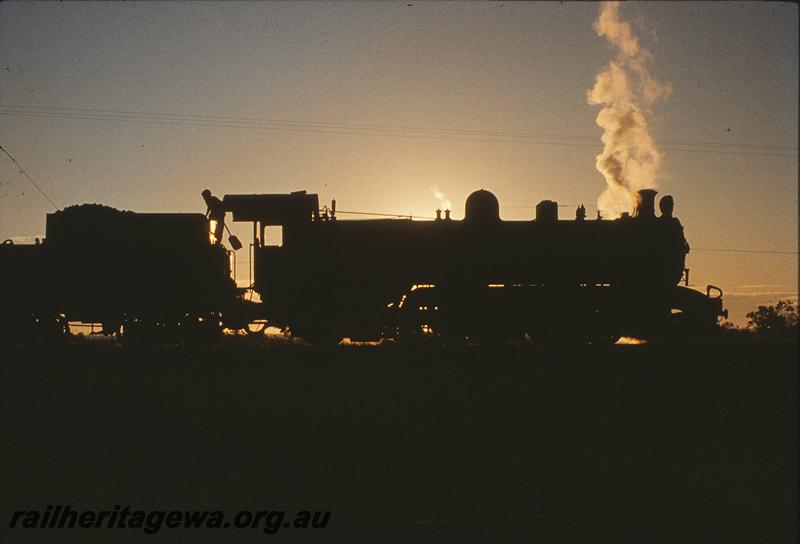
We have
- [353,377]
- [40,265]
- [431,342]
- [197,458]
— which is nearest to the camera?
[197,458]

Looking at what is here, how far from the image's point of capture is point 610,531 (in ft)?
22.3

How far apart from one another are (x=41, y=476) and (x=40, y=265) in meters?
12.2

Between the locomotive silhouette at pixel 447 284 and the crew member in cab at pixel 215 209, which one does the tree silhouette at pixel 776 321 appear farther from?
the crew member in cab at pixel 215 209

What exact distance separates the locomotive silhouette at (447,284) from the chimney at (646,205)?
0.03m

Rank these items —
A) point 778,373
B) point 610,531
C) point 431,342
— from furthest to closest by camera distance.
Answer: point 431,342 < point 778,373 < point 610,531

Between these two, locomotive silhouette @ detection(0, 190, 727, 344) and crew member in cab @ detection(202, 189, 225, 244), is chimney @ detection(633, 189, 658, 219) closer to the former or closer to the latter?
locomotive silhouette @ detection(0, 190, 727, 344)

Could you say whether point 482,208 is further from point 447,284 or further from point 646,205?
point 646,205

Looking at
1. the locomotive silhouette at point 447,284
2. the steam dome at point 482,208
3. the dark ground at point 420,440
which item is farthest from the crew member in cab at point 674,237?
the steam dome at point 482,208

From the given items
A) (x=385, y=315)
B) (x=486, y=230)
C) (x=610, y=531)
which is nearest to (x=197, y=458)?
(x=610, y=531)

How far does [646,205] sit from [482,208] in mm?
4528

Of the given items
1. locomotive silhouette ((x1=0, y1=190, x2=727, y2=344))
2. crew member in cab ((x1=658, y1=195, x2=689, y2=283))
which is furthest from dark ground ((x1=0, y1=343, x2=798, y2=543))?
crew member in cab ((x1=658, y1=195, x2=689, y2=283))

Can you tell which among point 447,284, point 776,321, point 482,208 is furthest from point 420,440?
point 776,321

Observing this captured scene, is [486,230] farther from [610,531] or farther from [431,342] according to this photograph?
[610,531]

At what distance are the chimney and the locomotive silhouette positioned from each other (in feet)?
0.11
